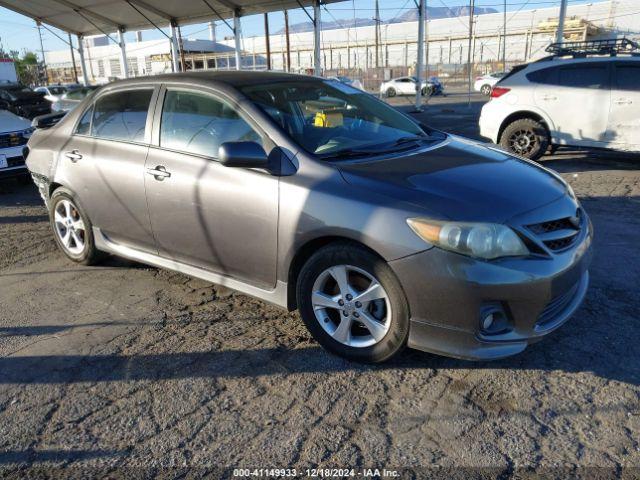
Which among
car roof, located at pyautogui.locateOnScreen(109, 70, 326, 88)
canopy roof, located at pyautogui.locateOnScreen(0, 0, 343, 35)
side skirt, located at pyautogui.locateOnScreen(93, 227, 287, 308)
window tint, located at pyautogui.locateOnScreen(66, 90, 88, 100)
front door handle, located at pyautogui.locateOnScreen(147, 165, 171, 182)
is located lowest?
side skirt, located at pyautogui.locateOnScreen(93, 227, 287, 308)

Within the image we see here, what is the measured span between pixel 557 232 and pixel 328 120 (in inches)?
68.1

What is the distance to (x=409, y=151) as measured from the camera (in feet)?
12.0

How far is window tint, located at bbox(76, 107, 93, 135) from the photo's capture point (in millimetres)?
4664

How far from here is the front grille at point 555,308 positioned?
9.55 feet

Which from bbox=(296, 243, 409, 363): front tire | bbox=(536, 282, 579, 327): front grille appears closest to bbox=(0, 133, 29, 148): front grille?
bbox=(296, 243, 409, 363): front tire

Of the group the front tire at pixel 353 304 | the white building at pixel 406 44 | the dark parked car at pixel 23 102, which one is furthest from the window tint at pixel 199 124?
the white building at pixel 406 44

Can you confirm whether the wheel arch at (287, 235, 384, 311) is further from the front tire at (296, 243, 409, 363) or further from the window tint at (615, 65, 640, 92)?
the window tint at (615, 65, 640, 92)

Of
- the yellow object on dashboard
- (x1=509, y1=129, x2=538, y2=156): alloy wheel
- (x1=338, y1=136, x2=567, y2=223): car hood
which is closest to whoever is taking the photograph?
(x1=338, y1=136, x2=567, y2=223): car hood

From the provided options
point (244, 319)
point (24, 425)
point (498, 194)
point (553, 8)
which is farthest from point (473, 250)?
point (553, 8)

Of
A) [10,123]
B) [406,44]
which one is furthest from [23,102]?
[406,44]

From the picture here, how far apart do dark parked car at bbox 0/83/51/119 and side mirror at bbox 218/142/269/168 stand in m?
15.2

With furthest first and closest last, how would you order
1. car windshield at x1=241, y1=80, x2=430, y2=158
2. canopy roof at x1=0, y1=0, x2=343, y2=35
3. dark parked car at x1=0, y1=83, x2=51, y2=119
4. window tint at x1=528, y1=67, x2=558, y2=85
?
1. dark parked car at x1=0, y1=83, x2=51, y2=119
2. canopy roof at x1=0, y1=0, x2=343, y2=35
3. window tint at x1=528, y1=67, x2=558, y2=85
4. car windshield at x1=241, y1=80, x2=430, y2=158

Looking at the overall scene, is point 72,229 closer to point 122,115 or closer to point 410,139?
point 122,115

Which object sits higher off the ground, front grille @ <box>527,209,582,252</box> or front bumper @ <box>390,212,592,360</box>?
front grille @ <box>527,209,582,252</box>
